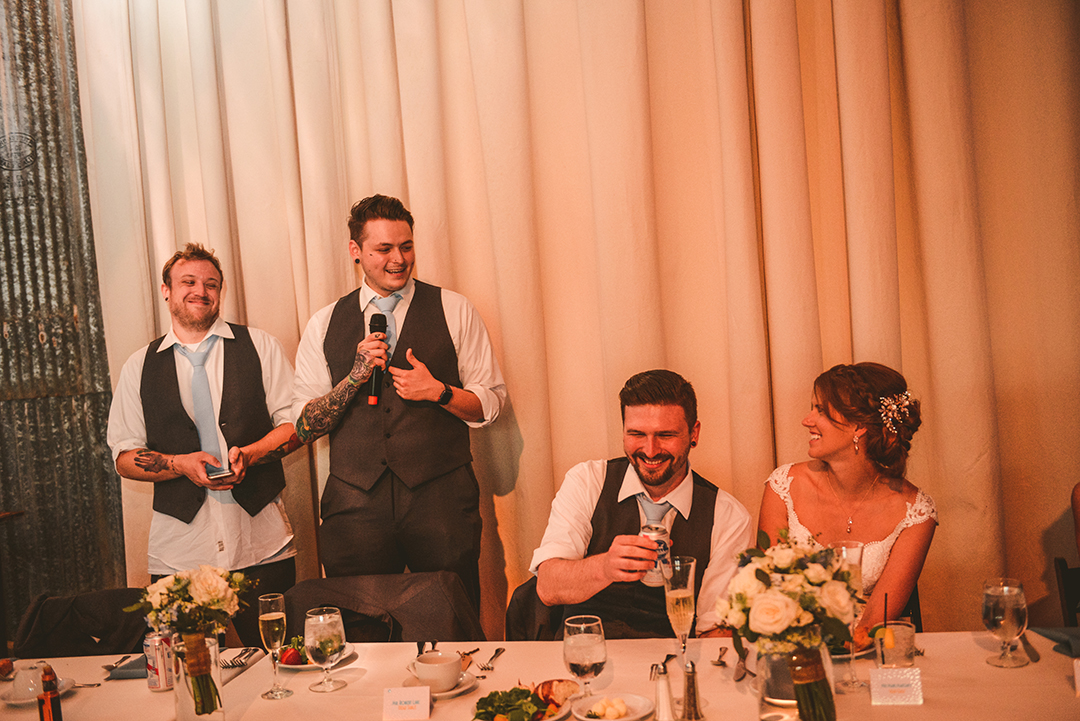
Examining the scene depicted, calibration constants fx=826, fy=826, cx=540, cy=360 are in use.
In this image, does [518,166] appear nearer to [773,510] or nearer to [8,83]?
[773,510]

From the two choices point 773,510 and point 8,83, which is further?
point 8,83

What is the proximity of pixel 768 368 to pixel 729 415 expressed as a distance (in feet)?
0.72

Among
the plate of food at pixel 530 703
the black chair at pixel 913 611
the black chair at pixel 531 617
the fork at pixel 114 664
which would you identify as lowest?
the black chair at pixel 913 611

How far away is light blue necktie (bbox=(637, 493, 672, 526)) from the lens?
2.27 metres

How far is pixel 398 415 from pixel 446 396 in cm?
18

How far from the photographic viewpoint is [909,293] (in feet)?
9.79

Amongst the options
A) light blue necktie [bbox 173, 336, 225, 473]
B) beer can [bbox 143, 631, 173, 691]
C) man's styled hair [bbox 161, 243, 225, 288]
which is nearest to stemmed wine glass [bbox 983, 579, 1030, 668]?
beer can [bbox 143, 631, 173, 691]

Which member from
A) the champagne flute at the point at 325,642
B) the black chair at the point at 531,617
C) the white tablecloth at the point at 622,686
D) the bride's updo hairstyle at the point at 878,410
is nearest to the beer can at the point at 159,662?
the white tablecloth at the point at 622,686

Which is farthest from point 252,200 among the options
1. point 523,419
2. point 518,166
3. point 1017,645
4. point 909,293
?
point 1017,645

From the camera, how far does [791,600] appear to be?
48.8 inches

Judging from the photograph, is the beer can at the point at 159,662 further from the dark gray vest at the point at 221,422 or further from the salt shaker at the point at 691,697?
the dark gray vest at the point at 221,422

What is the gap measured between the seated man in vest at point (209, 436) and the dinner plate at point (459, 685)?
1.48 meters

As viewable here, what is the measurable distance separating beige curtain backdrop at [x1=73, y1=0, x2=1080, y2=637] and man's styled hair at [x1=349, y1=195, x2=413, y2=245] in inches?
14.2

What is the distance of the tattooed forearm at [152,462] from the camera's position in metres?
2.88
